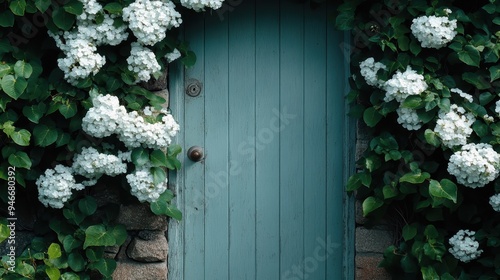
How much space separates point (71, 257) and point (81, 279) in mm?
115

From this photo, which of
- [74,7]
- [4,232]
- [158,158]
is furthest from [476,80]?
[4,232]

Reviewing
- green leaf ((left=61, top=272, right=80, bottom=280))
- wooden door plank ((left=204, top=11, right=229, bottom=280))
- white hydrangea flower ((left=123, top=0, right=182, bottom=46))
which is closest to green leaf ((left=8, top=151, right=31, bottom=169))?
green leaf ((left=61, top=272, right=80, bottom=280))

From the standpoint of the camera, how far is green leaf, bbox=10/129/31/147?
13.0 ft

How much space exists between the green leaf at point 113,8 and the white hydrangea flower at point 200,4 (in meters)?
0.29

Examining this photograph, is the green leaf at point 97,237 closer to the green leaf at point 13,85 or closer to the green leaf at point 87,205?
the green leaf at point 87,205

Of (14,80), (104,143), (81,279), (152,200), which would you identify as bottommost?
(81,279)

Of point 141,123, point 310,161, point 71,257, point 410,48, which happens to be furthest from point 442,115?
point 71,257

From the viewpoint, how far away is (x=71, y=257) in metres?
4.07

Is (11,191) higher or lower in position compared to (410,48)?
lower

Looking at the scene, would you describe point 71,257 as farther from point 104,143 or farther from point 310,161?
point 310,161

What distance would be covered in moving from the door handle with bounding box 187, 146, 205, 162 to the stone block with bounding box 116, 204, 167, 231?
323 millimetres

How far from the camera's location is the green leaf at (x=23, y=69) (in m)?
3.99

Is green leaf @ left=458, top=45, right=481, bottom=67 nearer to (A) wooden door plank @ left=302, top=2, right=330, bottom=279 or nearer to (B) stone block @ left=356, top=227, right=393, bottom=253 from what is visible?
(A) wooden door plank @ left=302, top=2, right=330, bottom=279

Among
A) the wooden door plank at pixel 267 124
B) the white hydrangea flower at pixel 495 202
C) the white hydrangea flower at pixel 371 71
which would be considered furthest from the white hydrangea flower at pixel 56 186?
the white hydrangea flower at pixel 495 202
